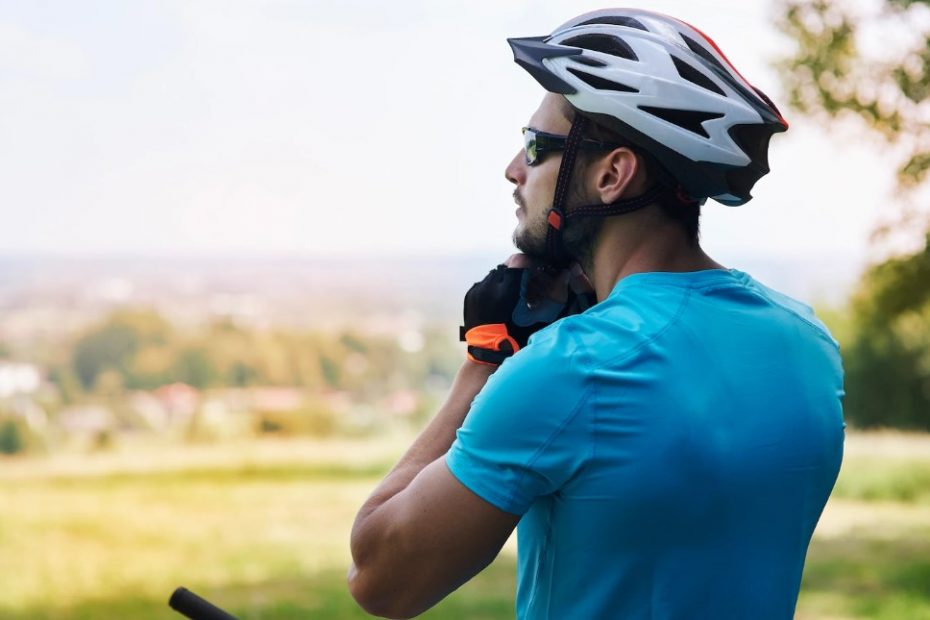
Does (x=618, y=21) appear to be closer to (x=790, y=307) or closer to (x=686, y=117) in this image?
(x=686, y=117)

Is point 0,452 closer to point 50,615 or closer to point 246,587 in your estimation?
point 50,615

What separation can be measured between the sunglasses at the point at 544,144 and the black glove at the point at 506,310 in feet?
0.53

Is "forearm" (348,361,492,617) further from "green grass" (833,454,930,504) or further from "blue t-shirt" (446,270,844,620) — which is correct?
"green grass" (833,454,930,504)

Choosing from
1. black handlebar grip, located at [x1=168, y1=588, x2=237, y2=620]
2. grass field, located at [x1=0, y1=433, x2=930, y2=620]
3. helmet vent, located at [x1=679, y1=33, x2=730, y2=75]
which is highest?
helmet vent, located at [x1=679, y1=33, x2=730, y2=75]

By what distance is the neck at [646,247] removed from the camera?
1.48 meters

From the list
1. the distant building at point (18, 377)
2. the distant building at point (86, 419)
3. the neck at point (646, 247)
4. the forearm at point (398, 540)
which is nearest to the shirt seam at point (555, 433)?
the forearm at point (398, 540)

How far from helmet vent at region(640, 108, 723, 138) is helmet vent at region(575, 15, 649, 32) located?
138mm

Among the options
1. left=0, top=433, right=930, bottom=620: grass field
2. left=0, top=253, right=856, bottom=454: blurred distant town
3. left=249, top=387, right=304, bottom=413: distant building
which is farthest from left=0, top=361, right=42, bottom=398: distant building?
left=249, top=387, right=304, bottom=413: distant building

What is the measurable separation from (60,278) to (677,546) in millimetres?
9158

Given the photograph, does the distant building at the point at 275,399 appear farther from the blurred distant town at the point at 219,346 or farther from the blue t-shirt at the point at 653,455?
the blue t-shirt at the point at 653,455

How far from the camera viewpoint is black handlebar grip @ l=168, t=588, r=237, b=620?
1.53m

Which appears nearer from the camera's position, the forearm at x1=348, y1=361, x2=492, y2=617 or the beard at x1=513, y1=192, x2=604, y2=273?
the forearm at x1=348, y1=361, x2=492, y2=617

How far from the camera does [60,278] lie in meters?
9.61

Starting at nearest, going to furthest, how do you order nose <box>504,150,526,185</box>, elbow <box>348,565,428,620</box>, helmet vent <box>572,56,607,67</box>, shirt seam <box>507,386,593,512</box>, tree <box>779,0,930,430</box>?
shirt seam <box>507,386,593,512</box> < elbow <box>348,565,428,620</box> < helmet vent <box>572,56,607,67</box> < nose <box>504,150,526,185</box> < tree <box>779,0,930,430</box>
